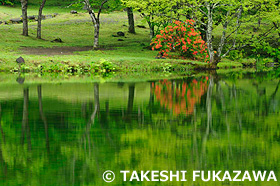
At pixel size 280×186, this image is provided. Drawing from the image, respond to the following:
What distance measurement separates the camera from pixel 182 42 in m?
42.5

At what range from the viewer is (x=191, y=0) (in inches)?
1448

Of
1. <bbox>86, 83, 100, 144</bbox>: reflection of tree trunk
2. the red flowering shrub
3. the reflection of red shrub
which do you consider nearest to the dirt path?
the red flowering shrub

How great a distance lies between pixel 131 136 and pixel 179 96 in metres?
8.68

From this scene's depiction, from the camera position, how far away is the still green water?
7.89 meters

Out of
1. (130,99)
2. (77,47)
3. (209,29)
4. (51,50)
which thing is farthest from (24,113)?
(77,47)

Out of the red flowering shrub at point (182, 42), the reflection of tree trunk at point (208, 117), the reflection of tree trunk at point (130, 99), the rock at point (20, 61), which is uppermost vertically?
the red flowering shrub at point (182, 42)

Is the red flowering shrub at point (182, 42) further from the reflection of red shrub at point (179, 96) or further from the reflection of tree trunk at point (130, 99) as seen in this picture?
the reflection of tree trunk at point (130, 99)

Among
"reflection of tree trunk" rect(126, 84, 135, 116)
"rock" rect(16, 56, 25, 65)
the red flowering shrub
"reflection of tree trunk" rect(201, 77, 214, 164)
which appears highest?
the red flowering shrub

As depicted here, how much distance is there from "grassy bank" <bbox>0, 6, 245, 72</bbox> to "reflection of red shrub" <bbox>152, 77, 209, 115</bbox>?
1464 cm

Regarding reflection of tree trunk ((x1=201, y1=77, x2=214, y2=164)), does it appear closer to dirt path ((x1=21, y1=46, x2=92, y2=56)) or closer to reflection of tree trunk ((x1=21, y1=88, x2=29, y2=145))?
reflection of tree trunk ((x1=21, y1=88, x2=29, y2=145))

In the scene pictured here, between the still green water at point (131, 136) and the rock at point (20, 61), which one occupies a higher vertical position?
the still green water at point (131, 136)

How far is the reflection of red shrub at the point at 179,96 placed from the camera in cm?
1527

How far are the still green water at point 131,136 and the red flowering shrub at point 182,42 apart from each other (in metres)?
23.6

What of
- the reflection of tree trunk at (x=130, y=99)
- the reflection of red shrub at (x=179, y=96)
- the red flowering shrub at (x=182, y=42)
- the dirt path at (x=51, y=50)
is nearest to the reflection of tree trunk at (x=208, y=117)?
the reflection of red shrub at (x=179, y=96)
